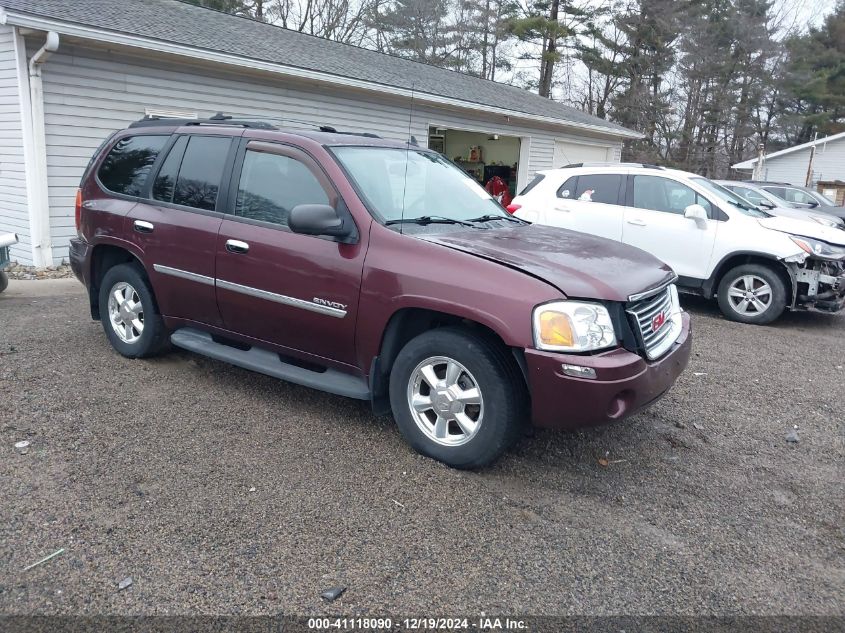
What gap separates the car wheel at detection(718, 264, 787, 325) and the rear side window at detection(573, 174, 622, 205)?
172 cm

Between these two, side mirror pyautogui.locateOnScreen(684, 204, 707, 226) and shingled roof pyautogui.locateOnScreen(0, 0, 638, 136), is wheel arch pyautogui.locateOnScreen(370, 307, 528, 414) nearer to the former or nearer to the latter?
side mirror pyautogui.locateOnScreen(684, 204, 707, 226)

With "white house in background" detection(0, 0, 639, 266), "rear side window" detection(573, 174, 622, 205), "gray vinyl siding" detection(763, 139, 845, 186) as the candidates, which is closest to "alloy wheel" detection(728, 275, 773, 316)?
"rear side window" detection(573, 174, 622, 205)

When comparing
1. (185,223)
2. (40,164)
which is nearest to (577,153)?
(40,164)

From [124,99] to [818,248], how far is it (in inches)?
366

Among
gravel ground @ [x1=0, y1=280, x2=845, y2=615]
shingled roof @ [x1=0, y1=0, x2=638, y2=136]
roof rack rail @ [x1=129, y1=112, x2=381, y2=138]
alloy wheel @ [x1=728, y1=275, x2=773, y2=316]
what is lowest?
gravel ground @ [x1=0, y1=280, x2=845, y2=615]

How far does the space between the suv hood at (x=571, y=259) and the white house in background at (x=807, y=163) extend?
114 ft

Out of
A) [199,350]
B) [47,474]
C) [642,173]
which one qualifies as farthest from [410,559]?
[642,173]

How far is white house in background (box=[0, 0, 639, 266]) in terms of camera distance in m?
8.43

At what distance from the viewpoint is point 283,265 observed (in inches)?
159

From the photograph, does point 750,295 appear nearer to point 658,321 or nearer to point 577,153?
point 658,321

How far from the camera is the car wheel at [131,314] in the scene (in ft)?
Answer: 16.3

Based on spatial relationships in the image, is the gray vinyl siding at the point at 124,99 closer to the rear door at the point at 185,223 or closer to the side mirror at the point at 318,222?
the rear door at the point at 185,223

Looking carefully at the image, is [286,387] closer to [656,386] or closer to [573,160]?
[656,386]

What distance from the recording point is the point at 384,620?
8.11 ft
